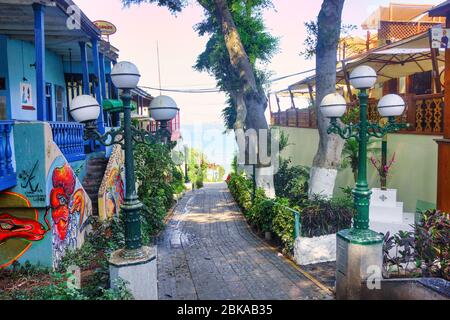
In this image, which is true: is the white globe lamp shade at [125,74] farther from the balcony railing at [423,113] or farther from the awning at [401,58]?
the awning at [401,58]

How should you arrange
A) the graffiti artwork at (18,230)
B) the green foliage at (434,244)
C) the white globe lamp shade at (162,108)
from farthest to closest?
the graffiti artwork at (18,230) < the green foliage at (434,244) < the white globe lamp shade at (162,108)

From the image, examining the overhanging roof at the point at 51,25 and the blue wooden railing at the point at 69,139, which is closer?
the blue wooden railing at the point at 69,139

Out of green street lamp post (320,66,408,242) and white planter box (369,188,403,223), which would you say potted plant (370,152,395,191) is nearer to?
white planter box (369,188,403,223)

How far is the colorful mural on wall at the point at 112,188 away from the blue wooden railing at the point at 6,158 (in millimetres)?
2986

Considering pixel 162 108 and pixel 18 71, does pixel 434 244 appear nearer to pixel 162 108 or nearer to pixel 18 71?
pixel 162 108

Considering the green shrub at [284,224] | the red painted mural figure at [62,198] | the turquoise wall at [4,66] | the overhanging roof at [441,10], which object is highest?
the overhanging roof at [441,10]

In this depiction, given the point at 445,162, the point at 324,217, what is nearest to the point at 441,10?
the point at 445,162

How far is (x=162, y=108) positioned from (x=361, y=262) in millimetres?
3814

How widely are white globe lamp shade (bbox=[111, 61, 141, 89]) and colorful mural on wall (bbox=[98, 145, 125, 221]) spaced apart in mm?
4873

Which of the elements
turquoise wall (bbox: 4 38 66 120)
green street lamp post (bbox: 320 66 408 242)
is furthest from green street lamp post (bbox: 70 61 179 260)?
turquoise wall (bbox: 4 38 66 120)

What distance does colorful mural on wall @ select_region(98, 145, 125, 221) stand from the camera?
8.73m

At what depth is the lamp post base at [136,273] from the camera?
4477mm

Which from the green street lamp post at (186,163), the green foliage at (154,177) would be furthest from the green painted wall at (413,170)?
the green street lamp post at (186,163)

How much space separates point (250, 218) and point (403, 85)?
33.4 feet
